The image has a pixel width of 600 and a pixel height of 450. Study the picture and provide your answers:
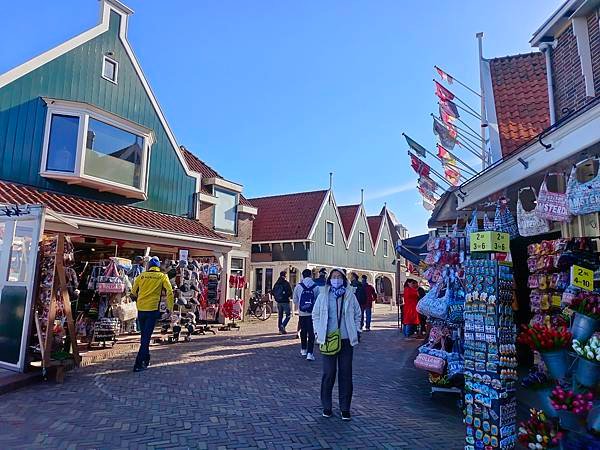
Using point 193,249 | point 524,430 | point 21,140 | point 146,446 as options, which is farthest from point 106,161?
point 524,430

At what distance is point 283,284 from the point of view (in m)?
12.9

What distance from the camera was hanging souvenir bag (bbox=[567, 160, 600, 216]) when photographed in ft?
14.6

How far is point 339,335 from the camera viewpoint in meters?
4.99

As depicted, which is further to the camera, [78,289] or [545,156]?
[78,289]

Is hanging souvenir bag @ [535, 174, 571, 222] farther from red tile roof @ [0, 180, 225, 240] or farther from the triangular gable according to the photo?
the triangular gable

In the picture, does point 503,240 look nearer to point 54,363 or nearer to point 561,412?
point 561,412

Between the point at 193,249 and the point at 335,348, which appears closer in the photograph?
the point at 335,348

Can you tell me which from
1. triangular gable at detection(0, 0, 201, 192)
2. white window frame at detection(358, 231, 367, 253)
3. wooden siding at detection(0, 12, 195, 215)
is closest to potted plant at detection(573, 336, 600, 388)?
wooden siding at detection(0, 12, 195, 215)

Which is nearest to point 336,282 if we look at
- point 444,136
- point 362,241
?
point 444,136

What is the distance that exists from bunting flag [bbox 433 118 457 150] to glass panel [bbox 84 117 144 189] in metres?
8.30

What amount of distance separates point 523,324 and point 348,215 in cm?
2606

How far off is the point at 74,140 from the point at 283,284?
6861 millimetres

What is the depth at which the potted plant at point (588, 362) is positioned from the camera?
331 cm

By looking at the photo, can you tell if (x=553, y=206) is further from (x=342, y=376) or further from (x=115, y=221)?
(x=115, y=221)
